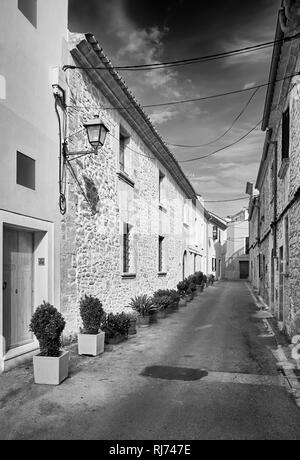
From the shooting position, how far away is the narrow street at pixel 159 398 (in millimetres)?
3857

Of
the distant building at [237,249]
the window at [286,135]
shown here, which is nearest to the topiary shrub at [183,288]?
the window at [286,135]

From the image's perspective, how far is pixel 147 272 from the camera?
13555 millimetres

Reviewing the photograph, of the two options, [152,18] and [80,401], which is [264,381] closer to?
[80,401]

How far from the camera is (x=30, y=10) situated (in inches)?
263

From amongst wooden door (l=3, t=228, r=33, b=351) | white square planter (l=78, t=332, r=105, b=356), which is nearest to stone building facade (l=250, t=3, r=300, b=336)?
white square planter (l=78, t=332, r=105, b=356)

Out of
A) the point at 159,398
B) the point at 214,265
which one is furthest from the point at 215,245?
the point at 159,398

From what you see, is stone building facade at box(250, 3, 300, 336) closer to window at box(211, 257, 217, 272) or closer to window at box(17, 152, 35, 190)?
window at box(17, 152, 35, 190)

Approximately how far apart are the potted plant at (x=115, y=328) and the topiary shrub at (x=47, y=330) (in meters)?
2.57

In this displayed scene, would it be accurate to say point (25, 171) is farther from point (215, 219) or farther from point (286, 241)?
point (215, 219)

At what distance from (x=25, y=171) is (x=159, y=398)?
13.5 ft

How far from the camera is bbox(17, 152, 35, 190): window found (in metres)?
6.21

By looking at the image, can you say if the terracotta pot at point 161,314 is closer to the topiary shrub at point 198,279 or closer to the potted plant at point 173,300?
the potted plant at point 173,300

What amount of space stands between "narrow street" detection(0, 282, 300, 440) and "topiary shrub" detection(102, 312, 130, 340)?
0.36 metres
